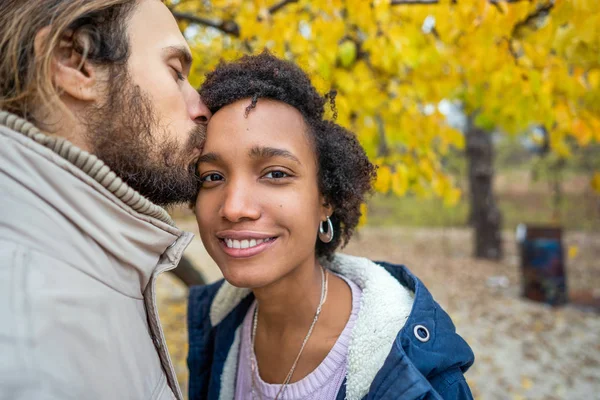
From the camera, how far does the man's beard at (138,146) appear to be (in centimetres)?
140

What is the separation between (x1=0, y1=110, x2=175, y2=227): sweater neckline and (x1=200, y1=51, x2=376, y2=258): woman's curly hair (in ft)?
1.86

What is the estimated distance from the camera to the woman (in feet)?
5.00

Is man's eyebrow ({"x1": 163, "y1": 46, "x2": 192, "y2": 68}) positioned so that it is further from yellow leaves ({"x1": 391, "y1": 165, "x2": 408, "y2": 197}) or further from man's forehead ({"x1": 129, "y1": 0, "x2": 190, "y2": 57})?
yellow leaves ({"x1": 391, "y1": 165, "x2": 408, "y2": 197})

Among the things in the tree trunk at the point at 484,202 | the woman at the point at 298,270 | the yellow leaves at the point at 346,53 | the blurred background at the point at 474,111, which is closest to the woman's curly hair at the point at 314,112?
the woman at the point at 298,270

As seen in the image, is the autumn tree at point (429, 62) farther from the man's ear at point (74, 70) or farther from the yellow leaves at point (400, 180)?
the man's ear at point (74, 70)

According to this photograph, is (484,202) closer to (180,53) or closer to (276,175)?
(276,175)

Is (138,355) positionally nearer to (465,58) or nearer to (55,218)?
(55,218)

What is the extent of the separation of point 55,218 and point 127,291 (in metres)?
Answer: 0.29

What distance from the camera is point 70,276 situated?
42.0 inches

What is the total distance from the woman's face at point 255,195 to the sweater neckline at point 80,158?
35cm

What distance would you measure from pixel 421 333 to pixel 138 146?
1100 mm

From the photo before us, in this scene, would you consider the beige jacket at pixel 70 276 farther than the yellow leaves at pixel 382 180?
No

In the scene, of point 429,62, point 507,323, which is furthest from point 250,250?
point 507,323

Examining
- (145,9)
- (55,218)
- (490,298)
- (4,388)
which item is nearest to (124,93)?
(145,9)
